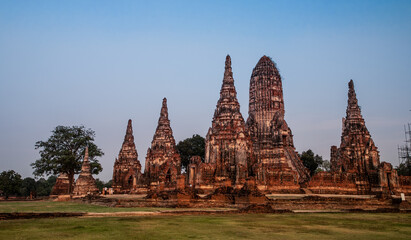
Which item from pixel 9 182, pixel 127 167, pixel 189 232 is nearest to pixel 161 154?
pixel 127 167

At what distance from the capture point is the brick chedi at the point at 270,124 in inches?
1527

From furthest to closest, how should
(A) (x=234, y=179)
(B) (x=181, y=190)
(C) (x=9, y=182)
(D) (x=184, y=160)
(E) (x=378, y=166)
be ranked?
(D) (x=184, y=160), (C) (x=9, y=182), (E) (x=378, y=166), (A) (x=234, y=179), (B) (x=181, y=190)

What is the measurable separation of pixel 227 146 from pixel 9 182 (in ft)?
107

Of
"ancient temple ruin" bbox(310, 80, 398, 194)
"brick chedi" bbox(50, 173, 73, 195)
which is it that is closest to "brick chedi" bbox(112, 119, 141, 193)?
"brick chedi" bbox(50, 173, 73, 195)

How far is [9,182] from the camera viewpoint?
4722 centimetres

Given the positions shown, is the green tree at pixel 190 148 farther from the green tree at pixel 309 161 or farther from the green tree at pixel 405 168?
the green tree at pixel 405 168

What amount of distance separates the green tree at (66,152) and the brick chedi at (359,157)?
30003 mm

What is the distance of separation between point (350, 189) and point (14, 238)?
32.2m

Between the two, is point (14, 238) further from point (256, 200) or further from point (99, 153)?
point (99, 153)

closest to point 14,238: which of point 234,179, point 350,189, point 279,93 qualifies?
point 234,179

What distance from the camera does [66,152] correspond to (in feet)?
141

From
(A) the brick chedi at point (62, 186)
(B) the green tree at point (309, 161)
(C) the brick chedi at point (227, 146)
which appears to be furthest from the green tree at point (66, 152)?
(B) the green tree at point (309, 161)

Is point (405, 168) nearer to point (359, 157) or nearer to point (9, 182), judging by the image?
point (359, 157)

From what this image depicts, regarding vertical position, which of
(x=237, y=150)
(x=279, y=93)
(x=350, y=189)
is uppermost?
(x=279, y=93)
